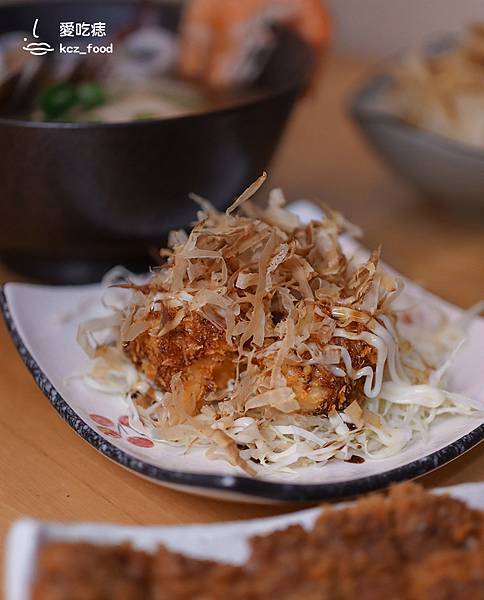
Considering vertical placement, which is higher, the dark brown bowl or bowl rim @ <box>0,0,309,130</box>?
bowl rim @ <box>0,0,309,130</box>

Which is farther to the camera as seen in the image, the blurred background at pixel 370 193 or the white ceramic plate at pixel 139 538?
the blurred background at pixel 370 193

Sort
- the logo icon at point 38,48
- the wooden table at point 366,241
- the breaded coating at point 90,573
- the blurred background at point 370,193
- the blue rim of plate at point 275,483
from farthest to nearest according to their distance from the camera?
the blurred background at point 370,193 < the logo icon at point 38,48 < the wooden table at point 366,241 < the blue rim of plate at point 275,483 < the breaded coating at point 90,573

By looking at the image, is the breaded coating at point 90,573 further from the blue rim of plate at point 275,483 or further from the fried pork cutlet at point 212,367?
the fried pork cutlet at point 212,367

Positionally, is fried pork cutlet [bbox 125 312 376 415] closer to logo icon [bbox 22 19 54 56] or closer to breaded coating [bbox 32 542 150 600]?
breaded coating [bbox 32 542 150 600]

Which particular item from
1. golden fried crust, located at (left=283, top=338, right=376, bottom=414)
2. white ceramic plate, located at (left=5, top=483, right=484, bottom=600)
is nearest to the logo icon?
golden fried crust, located at (left=283, top=338, right=376, bottom=414)

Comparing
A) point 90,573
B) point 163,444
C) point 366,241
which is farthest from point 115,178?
point 90,573

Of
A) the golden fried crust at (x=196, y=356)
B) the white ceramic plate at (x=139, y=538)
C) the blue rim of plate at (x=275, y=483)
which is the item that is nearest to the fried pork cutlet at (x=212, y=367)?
the golden fried crust at (x=196, y=356)

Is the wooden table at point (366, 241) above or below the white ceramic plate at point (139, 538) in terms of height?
below

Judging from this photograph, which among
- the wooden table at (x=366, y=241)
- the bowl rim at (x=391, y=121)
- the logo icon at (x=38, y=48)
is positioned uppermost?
the logo icon at (x=38, y=48)
